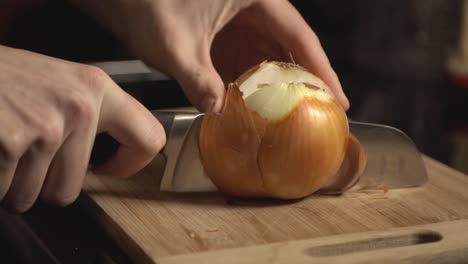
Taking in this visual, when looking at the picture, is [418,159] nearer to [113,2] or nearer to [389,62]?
[113,2]

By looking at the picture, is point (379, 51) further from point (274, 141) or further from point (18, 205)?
point (18, 205)

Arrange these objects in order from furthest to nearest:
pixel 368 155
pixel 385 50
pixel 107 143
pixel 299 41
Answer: pixel 385 50
pixel 299 41
pixel 368 155
pixel 107 143

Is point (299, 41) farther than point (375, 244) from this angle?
Yes

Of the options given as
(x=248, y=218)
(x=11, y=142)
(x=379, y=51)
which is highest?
(x=11, y=142)

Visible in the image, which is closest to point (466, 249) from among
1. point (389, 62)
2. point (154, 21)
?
point (154, 21)

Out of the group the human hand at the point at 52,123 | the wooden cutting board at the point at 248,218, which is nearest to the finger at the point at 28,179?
the human hand at the point at 52,123

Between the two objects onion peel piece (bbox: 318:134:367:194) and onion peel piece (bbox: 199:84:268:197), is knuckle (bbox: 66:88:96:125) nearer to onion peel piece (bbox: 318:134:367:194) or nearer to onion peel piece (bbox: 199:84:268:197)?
onion peel piece (bbox: 199:84:268:197)

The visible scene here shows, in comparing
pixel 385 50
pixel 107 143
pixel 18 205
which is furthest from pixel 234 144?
pixel 385 50
